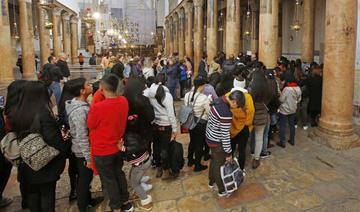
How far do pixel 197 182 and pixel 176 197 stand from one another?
1.55 ft

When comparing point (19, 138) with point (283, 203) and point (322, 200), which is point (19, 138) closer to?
point (283, 203)

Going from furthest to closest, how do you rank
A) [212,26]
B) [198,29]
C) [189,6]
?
[189,6] < [198,29] < [212,26]

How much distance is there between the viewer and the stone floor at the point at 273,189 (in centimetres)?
336

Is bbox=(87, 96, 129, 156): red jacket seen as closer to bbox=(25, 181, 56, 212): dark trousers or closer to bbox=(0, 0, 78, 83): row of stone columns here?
bbox=(25, 181, 56, 212): dark trousers

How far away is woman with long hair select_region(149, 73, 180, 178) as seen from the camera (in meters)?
3.65

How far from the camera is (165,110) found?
3.72 meters

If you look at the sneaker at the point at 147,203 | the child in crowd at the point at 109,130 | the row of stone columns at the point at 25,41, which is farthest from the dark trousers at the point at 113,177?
the row of stone columns at the point at 25,41

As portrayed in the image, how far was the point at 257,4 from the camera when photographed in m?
19.4

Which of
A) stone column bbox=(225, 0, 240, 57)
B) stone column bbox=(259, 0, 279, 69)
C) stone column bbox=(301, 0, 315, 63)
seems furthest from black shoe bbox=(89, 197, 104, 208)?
stone column bbox=(301, 0, 315, 63)

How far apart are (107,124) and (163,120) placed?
45.4 inches

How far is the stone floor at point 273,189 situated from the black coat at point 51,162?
2.84ft

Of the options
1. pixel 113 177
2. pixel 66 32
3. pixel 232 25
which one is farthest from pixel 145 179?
pixel 66 32

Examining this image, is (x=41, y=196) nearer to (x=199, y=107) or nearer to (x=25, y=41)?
(x=199, y=107)

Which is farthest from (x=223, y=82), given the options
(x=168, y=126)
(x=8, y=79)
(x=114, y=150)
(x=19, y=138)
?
(x=8, y=79)
